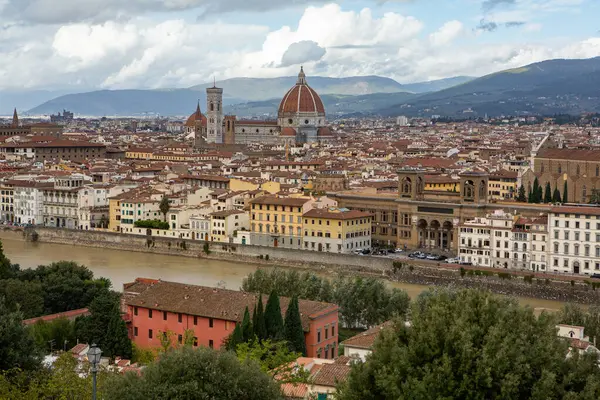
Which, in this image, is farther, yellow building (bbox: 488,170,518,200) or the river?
yellow building (bbox: 488,170,518,200)

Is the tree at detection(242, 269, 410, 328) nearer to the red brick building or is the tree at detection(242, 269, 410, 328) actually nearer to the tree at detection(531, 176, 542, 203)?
the red brick building

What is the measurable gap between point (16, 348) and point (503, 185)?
2798cm

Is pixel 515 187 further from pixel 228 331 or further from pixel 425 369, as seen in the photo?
pixel 425 369

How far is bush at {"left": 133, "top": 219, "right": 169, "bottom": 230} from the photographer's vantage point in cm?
3003

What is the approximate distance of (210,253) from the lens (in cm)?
2817

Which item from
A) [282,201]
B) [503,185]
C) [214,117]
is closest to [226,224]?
[282,201]

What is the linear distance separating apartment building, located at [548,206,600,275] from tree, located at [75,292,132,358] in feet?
41.2

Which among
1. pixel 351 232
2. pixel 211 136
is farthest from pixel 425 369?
pixel 211 136

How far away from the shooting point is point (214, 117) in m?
74.2

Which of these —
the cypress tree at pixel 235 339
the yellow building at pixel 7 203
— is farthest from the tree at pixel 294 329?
the yellow building at pixel 7 203

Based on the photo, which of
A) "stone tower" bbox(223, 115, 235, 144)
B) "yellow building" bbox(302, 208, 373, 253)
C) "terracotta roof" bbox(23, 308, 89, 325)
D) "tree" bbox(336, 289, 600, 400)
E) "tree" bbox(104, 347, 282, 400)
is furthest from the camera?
"stone tower" bbox(223, 115, 235, 144)

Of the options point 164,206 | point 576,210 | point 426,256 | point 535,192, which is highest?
point 576,210

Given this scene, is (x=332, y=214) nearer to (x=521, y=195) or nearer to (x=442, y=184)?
(x=442, y=184)

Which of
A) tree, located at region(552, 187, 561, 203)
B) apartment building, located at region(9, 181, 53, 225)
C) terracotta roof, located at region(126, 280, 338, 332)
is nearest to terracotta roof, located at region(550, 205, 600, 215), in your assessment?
tree, located at region(552, 187, 561, 203)
